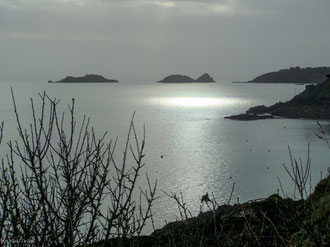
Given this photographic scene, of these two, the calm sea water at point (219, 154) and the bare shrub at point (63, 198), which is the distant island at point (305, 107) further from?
the bare shrub at point (63, 198)

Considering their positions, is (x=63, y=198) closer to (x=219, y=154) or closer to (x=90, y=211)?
(x=90, y=211)

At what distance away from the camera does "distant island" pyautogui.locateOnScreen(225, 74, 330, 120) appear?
414 ft

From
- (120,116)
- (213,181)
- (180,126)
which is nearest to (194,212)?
(213,181)

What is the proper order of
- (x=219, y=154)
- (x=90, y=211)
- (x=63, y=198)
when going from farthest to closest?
(x=219, y=154) < (x=90, y=211) < (x=63, y=198)

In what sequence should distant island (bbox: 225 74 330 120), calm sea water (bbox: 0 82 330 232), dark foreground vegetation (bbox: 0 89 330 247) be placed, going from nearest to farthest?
dark foreground vegetation (bbox: 0 89 330 247), calm sea water (bbox: 0 82 330 232), distant island (bbox: 225 74 330 120)

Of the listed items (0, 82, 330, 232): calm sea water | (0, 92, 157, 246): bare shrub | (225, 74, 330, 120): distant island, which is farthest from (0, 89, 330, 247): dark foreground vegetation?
(225, 74, 330, 120): distant island

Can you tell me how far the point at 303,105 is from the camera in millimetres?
134875

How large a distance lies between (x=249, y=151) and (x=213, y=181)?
26899 mm

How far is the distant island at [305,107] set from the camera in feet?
414

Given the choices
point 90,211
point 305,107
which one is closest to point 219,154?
point 305,107

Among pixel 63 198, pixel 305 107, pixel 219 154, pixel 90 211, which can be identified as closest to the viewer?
pixel 63 198

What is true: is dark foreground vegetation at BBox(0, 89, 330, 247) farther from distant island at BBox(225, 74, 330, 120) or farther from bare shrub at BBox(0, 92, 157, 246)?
distant island at BBox(225, 74, 330, 120)

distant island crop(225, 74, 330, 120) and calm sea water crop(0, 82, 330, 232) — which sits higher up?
distant island crop(225, 74, 330, 120)

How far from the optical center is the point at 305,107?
434 feet
